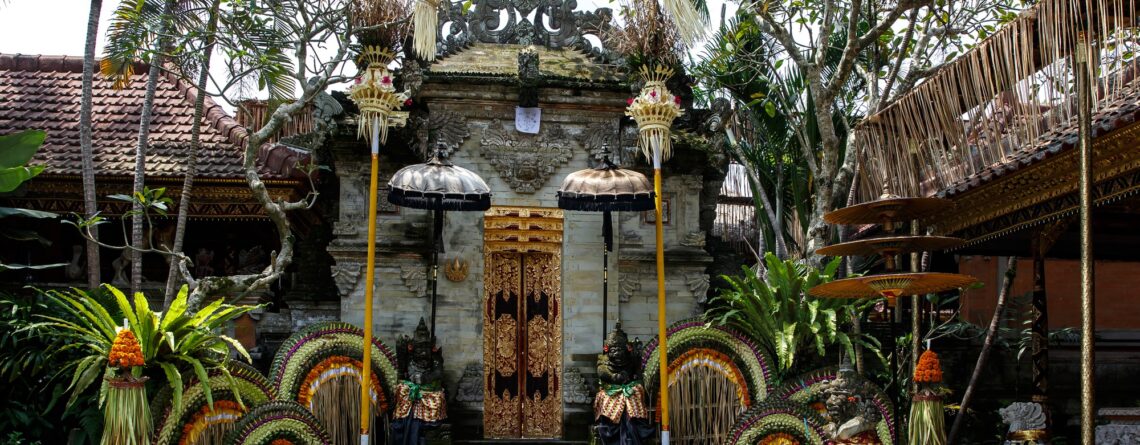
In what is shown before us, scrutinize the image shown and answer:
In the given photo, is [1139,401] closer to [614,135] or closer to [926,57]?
[926,57]

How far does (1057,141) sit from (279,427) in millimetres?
7106

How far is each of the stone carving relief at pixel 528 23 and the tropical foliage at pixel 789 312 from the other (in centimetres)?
381

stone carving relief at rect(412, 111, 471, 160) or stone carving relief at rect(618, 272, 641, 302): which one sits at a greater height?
stone carving relief at rect(412, 111, 471, 160)

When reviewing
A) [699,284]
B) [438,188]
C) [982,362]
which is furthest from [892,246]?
[438,188]

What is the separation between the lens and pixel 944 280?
9.24 meters

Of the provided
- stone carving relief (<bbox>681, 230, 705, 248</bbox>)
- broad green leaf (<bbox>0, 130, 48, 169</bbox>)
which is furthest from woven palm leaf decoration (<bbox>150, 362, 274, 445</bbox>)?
stone carving relief (<bbox>681, 230, 705, 248</bbox>)

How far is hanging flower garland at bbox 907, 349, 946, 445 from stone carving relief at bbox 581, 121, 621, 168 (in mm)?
4863

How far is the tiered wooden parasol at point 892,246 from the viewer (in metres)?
9.29

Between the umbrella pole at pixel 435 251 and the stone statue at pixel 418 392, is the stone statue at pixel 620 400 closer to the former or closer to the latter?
the stone statue at pixel 418 392

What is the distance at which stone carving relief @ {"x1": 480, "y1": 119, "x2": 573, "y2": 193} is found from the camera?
1289cm

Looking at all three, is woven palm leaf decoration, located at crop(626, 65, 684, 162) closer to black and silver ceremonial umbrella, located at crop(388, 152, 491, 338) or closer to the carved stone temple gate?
the carved stone temple gate

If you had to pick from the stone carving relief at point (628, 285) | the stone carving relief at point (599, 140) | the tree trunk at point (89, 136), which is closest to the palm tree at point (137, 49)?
the tree trunk at point (89, 136)

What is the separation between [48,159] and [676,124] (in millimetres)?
7884

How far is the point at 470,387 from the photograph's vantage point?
1243 centimetres
